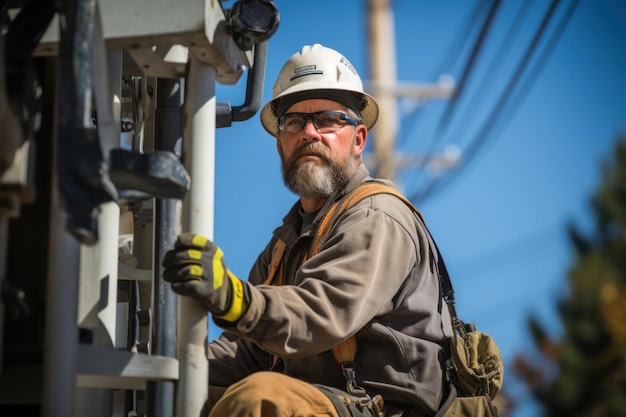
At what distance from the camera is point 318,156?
4.50m

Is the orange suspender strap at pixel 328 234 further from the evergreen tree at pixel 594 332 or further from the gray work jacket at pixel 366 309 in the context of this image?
the evergreen tree at pixel 594 332

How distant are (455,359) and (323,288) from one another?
73cm

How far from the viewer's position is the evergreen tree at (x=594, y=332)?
115ft

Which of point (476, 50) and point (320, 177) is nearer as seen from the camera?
point (320, 177)

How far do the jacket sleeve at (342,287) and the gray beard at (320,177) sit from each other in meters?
0.54

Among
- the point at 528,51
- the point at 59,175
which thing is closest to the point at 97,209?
the point at 59,175

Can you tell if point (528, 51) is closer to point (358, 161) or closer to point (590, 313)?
point (358, 161)

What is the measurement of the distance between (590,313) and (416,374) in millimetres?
35056

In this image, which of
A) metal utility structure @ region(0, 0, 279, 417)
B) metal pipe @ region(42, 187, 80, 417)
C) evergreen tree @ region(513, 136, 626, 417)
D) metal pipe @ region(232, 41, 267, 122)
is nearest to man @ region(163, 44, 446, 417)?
metal utility structure @ region(0, 0, 279, 417)

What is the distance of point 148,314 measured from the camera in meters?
4.12

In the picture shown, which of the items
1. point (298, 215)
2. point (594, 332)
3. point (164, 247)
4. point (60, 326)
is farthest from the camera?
point (594, 332)

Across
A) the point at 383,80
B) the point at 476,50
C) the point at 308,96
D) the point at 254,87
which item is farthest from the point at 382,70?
the point at 254,87

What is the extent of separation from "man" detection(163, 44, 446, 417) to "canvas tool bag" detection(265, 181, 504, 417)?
0.15 ft

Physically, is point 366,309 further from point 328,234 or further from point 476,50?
point 476,50
